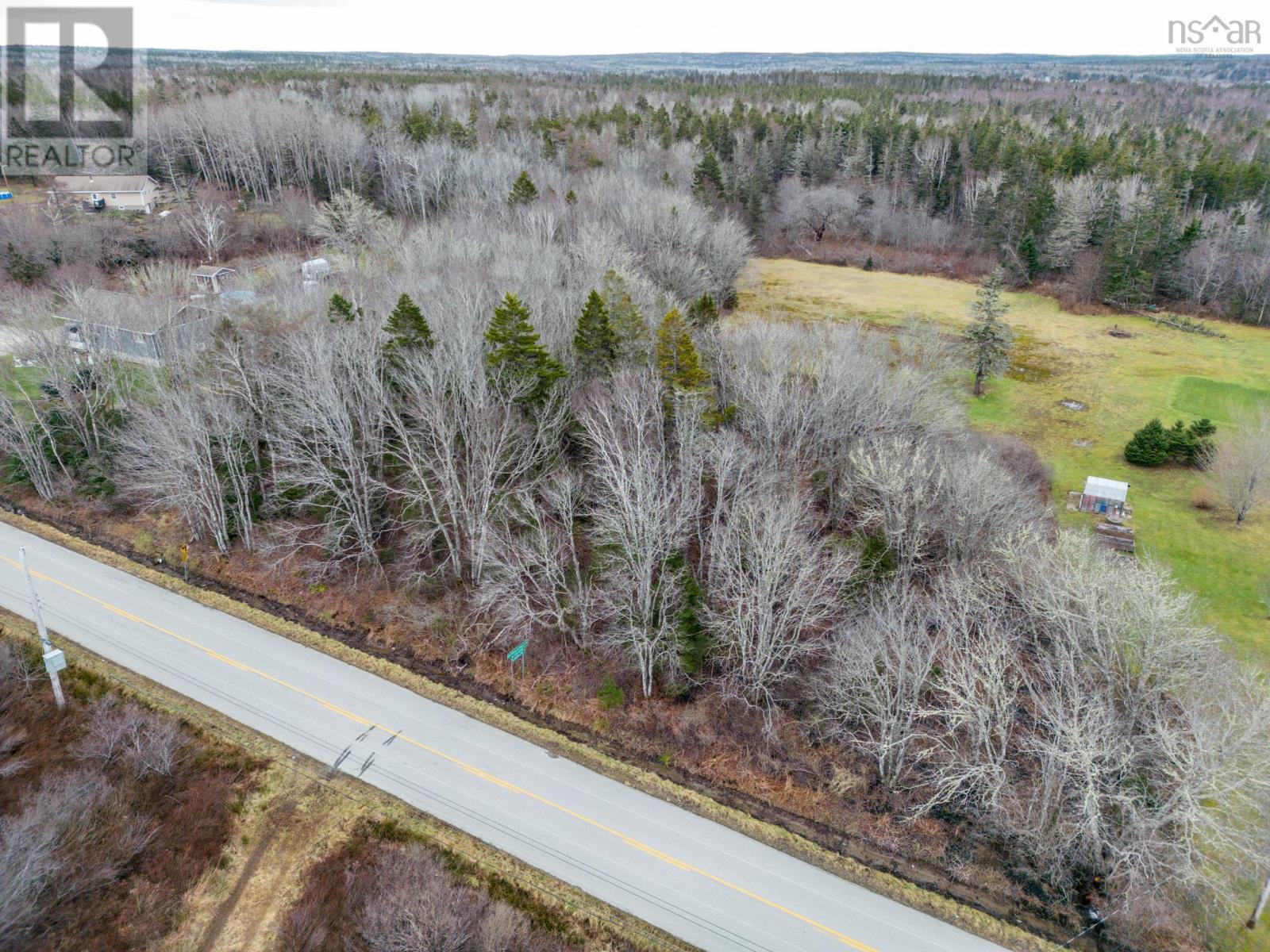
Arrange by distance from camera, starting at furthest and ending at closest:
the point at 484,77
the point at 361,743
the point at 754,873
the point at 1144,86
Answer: the point at 1144,86
the point at 484,77
the point at 361,743
the point at 754,873

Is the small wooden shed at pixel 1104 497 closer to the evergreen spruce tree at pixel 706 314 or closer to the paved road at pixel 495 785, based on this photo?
the evergreen spruce tree at pixel 706 314

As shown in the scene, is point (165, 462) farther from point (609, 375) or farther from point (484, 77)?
point (484, 77)

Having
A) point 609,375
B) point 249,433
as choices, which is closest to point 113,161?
point 249,433

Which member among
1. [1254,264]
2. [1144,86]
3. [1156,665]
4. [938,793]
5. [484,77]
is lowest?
[938,793]

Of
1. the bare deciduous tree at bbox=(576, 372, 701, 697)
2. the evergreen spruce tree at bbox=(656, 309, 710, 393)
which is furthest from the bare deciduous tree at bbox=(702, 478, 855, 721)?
the evergreen spruce tree at bbox=(656, 309, 710, 393)

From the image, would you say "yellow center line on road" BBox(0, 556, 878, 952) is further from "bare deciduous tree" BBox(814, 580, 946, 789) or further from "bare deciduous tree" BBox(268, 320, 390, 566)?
"bare deciduous tree" BBox(268, 320, 390, 566)

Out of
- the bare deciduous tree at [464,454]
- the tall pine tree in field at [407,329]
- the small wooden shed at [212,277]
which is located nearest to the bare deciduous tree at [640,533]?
the bare deciduous tree at [464,454]
